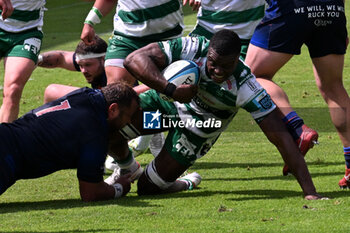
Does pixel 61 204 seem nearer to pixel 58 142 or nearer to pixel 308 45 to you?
pixel 58 142

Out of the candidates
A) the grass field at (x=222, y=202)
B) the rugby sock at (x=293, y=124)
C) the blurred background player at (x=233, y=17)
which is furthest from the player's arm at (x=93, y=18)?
the rugby sock at (x=293, y=124)

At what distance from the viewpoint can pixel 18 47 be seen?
9.00 meters

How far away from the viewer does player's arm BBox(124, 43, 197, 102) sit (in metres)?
6.58

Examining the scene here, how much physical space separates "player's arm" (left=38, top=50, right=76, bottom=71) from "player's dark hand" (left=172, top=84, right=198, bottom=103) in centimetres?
293

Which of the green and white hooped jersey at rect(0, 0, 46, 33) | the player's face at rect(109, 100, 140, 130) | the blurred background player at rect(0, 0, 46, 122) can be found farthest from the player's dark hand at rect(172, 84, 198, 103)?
the green and white hooped jersey at rect(0, 0, 46, 33)

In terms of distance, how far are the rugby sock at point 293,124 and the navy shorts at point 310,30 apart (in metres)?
0.57

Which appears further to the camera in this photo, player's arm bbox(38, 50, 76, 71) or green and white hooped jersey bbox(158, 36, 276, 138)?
player's arm bbox(38, 50, 76, 71)

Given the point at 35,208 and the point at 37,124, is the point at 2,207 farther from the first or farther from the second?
the point at 37,124

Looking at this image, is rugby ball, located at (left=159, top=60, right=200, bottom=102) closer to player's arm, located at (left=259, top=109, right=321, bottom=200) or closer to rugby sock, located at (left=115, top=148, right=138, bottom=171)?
player's arm, located at (left=259, top=109, right=321, bottom=200)

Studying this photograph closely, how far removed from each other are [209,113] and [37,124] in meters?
1.39

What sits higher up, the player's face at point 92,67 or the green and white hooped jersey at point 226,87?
the green and white hooped jersey at point 226,87

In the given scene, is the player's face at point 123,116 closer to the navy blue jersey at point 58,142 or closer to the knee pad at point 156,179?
the navy blue jersey at point 58,142

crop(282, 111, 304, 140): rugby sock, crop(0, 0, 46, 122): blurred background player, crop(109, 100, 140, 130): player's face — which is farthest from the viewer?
crop(0, 0, 46, 122): blurred background player

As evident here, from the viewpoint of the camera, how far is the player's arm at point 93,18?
8.48m
